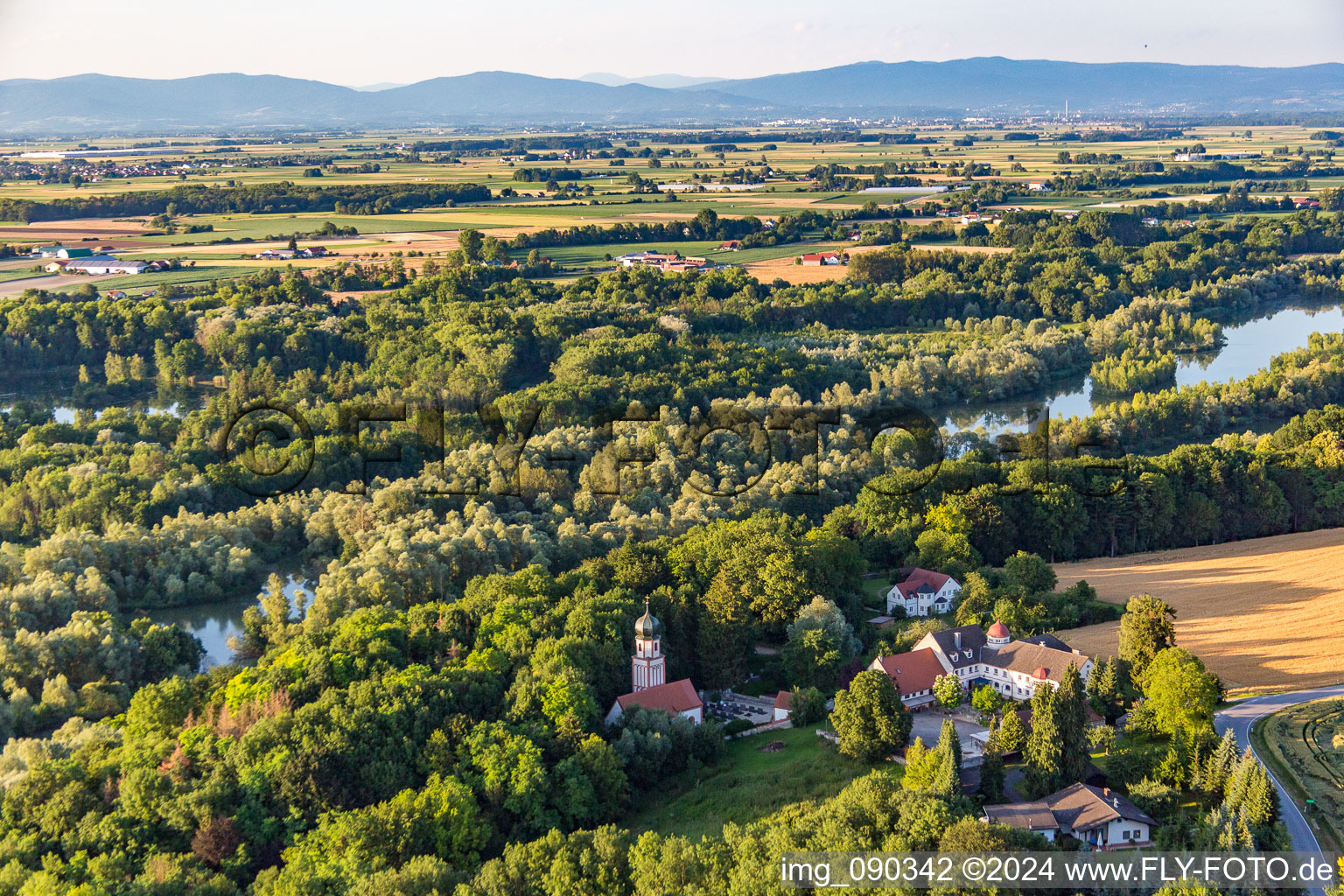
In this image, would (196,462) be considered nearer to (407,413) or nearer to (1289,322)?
(407,413)

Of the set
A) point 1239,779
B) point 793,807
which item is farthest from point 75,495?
point 1239,779

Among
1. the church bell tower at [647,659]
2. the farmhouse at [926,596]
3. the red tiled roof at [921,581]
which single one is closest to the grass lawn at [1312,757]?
the farmhouse at [926,596]

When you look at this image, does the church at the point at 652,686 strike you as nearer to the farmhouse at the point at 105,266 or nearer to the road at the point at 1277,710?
the road at the point at 1277,710

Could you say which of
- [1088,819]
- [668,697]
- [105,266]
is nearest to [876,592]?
[668,697]

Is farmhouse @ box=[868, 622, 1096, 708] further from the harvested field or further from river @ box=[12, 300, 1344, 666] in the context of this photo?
the harvested field

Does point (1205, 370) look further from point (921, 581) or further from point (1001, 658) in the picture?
point (1001, 658)

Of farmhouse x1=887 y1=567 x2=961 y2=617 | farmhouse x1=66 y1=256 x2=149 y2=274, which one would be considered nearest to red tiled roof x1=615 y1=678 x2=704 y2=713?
farmhouse x1=887 y1=567 x2=961 y2=617
